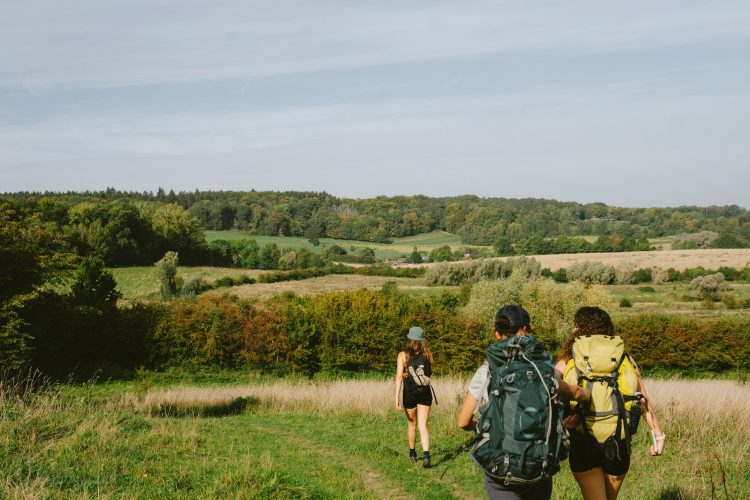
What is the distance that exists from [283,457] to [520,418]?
208 inches

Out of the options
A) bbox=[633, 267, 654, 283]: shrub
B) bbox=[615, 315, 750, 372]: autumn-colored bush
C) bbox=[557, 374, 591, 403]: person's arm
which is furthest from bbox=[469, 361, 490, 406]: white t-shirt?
bbox=[633, 267, 654, 283]: shrub

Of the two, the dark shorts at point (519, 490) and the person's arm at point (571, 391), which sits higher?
the person's arm at point (571, 391)

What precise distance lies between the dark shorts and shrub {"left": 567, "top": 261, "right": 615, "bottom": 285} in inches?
2851

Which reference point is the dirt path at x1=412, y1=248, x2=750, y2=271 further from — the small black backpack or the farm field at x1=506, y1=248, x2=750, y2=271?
the small black backpack

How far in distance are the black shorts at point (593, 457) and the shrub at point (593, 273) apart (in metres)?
71.5

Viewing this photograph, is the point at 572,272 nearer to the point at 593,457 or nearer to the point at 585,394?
the point at 593,457

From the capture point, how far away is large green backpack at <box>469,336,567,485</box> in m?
3.89

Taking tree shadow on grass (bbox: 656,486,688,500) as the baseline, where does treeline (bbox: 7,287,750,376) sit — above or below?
below

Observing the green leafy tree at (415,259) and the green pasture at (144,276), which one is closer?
the green pasture at (144,276)

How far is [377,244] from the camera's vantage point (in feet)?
403

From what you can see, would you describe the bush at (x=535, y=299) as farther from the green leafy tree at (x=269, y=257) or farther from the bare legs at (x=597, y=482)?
the green leafy tree at (x=269, y=257)

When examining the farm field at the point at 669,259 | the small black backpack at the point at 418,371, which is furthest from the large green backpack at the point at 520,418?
the farm field at the point at 669,259

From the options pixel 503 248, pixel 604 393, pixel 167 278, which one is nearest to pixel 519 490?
pixel 604 393

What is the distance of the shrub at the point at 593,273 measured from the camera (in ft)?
240
